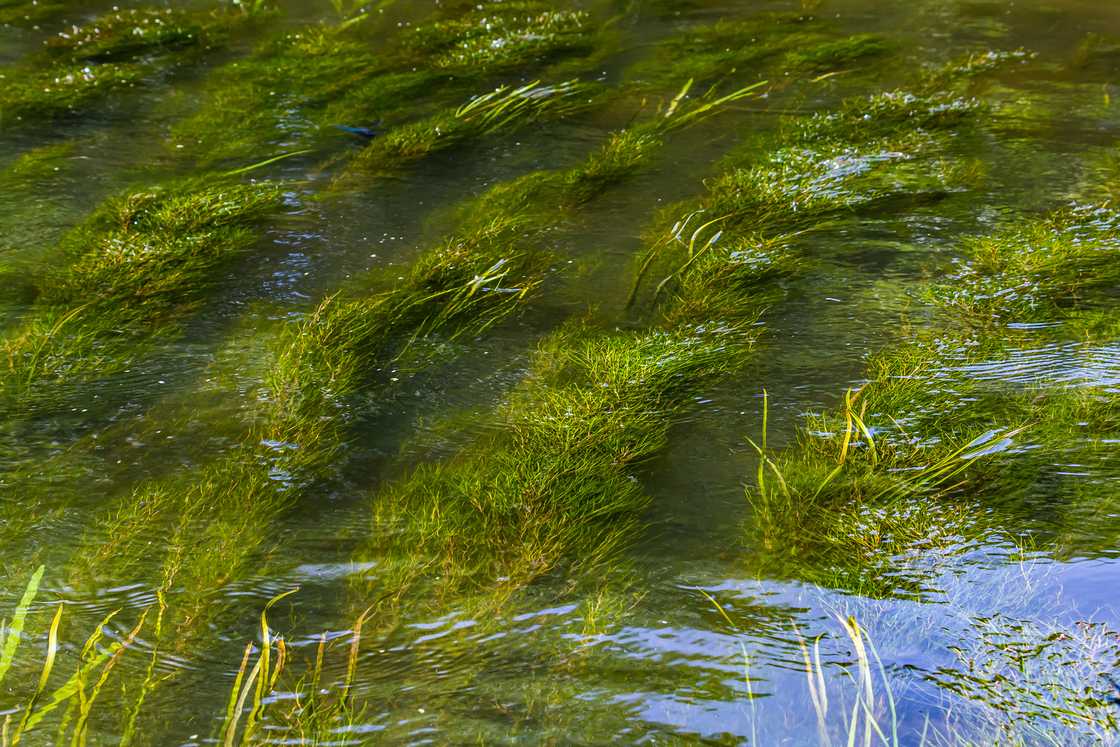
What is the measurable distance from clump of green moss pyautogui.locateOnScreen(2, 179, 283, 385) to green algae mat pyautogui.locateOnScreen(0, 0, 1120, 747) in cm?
Result: 2

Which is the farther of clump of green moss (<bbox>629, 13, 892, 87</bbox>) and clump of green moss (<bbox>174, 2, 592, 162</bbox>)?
clump of green moss (<bbox>629, 13, 892, 87</bbox>)

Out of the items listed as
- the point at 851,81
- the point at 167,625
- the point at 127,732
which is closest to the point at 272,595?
the point at 167,625

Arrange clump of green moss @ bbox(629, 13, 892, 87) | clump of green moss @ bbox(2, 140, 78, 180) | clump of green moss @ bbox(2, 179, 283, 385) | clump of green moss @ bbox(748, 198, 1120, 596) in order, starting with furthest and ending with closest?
clump of green moss @ bbox(629, 13, 892, 87)
clump of green moss @ bbox(2, 140, 78, 180)
clump of green moss @ bbox(2, 179, 283, 385)
clump of green moss @ bbox(748, 198, 1120, 596)

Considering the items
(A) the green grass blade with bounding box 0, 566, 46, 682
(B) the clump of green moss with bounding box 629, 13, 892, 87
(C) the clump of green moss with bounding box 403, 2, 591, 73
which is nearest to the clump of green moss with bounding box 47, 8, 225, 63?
(C) the clump of green moss with bounding box 403, 2, 591, 73

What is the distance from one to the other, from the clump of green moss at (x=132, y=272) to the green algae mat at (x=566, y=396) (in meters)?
0.02

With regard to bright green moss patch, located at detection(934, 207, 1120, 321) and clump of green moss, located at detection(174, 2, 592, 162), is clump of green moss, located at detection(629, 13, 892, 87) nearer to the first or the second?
clump of green moss, located at detection(174, 2, 592, 162)

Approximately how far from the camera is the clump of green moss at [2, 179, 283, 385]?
2893 mm

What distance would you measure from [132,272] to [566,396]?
1.74 metres

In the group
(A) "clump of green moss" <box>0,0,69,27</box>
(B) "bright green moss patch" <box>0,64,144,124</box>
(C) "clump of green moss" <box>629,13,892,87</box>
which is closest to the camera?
(B) "bright green moss patch" <box>0,64,144,124</box>

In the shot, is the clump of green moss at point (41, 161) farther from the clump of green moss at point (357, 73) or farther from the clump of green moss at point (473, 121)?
the clump of green moss at point (473, 121)

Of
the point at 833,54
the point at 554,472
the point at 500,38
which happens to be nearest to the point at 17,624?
the point at 554,472

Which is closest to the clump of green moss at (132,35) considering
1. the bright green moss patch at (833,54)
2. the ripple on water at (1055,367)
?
the bright green moss patch at (833,54)

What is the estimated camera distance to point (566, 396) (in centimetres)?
271

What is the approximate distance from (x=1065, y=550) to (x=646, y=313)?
4.90 feet
